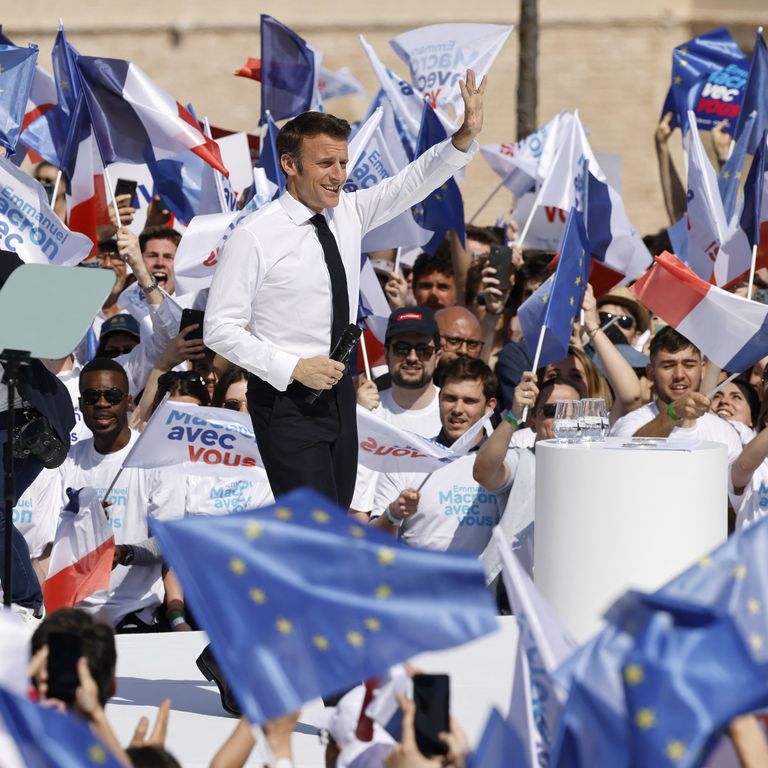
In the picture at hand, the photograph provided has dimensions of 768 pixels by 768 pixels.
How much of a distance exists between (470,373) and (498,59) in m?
16.9

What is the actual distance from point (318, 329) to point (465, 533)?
261 cm

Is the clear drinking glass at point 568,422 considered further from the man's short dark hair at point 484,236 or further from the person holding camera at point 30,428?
the man's short dark hair at point 484,236

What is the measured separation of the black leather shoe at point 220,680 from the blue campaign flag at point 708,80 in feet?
24.3

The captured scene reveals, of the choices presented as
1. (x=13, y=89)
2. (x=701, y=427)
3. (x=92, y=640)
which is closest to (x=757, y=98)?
(x=701, y=427)

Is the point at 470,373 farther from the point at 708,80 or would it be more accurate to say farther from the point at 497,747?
the point at 708,80

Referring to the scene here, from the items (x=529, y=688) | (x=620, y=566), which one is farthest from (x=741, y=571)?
(x=620, y=566)

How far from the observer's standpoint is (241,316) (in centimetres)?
517

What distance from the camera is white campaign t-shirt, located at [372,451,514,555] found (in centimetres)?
761

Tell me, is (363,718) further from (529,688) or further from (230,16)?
(230,16)

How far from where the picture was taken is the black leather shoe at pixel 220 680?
531 centimetres

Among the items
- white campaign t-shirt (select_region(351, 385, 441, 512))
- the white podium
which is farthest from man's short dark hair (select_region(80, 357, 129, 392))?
Result: the white podium

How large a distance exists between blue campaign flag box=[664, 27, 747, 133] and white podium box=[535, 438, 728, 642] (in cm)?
697

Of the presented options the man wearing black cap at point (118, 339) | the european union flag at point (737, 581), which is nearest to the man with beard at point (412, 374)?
the man wearing black cap at point (118, 339)

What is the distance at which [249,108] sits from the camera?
80.8ft
